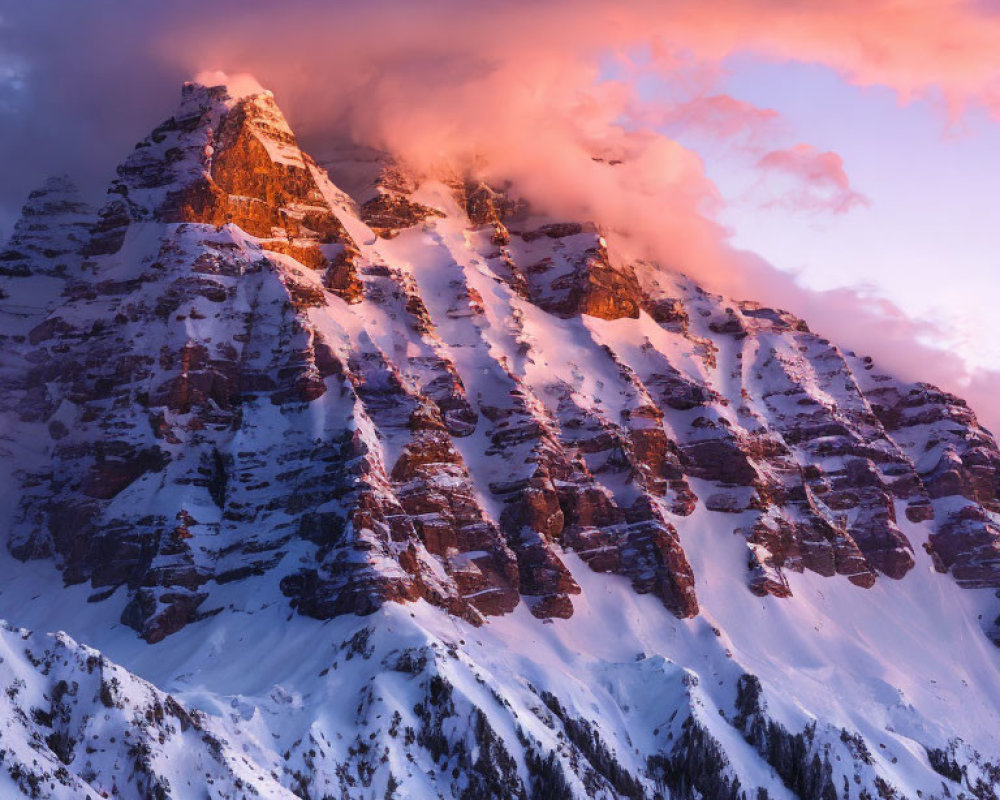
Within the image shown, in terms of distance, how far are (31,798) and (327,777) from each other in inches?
1878

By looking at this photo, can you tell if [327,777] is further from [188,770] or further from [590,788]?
[590,788]

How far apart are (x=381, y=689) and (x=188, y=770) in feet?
129

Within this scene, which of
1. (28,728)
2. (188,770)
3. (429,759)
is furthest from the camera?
(429,759)

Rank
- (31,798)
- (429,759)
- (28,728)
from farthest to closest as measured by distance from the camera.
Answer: (429,759) → (28,728) → (31,798)

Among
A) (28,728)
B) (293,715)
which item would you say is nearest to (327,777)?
(293,715)

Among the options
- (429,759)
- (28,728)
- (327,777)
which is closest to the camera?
(28,728)

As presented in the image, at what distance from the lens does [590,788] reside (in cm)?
19250

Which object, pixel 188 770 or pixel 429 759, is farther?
pixel 429 759

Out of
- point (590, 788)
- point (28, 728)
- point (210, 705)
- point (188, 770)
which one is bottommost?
point (590, 788)

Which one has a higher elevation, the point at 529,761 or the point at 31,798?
the point at 31,798

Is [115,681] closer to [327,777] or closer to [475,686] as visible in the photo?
[327,777]

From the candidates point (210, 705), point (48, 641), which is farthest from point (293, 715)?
point (48, 641)

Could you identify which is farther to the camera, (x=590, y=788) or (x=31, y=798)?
(x=590, y=788)

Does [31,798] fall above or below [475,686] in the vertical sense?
above
